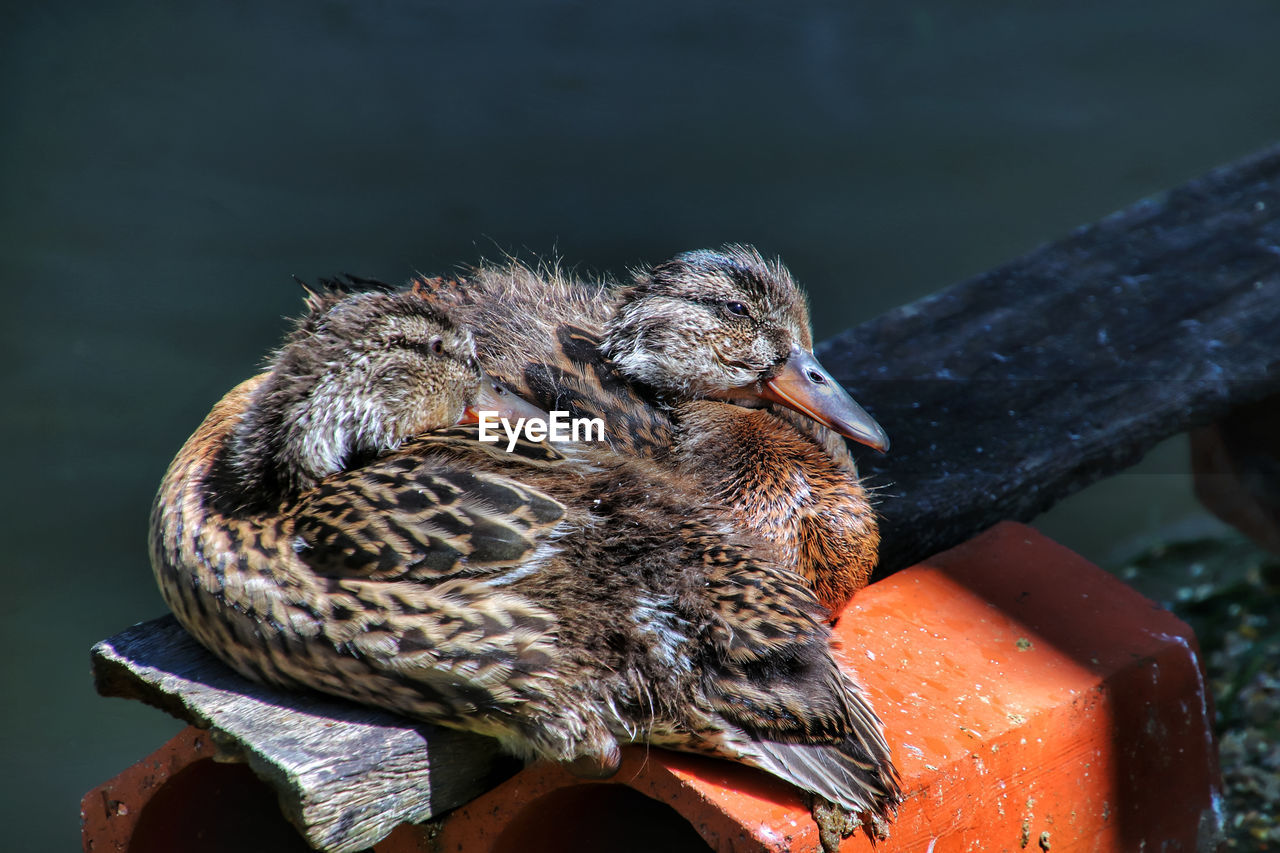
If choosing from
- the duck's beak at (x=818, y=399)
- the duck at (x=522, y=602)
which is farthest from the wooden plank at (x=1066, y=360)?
the duck at (x=522, y=602)

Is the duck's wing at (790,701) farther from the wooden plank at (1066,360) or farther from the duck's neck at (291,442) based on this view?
the wooden plank at (1066,360)

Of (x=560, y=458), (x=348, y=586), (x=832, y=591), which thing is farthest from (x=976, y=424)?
(x=348, y=586)

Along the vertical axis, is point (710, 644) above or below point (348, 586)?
below

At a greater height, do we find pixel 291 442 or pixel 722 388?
pixel 291 442

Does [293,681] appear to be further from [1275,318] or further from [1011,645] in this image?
[1275,318]

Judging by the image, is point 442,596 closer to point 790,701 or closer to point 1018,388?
point 790,701

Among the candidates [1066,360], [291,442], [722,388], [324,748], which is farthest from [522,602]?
[1066,360]
